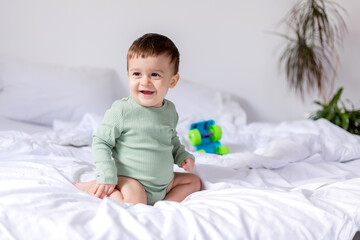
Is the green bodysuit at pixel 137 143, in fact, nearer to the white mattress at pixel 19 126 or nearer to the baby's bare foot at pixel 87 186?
the baby's bare foot at pixel 87 186

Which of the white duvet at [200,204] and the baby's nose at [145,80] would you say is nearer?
the white duvet at [200,204]

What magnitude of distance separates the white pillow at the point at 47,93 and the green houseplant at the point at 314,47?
132 cm

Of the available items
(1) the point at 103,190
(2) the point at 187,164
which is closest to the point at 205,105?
(2) the point at 187,164

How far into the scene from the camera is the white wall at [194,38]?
2604mm

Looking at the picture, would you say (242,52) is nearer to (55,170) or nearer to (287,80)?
(287,80)

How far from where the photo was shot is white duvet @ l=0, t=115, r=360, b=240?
2.89 ft

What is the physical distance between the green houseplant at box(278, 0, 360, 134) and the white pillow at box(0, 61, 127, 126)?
51.9 inches

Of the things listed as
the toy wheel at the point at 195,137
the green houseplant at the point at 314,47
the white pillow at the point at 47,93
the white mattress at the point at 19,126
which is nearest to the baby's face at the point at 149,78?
the toy wheel at the point at 195,137

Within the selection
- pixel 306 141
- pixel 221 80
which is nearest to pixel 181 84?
pixel 221 80

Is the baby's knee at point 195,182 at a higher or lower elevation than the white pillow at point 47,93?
higher

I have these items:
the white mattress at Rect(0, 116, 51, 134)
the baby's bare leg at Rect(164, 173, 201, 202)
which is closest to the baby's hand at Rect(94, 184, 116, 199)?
the baby's bare leg at Rect(164, 173, 201, 202)

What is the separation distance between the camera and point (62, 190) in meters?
1.09

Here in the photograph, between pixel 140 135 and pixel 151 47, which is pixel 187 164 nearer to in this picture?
pixel 140 135

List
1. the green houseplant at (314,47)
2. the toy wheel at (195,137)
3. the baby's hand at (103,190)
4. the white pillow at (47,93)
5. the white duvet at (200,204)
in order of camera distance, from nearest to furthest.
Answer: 1. the white duvet at (200,204)
2. the baby's hand at (103,190)
3. the toy wheel at (195,137)
4. the white pillow at (47,93)
5. the green houseplant at (314,47)
